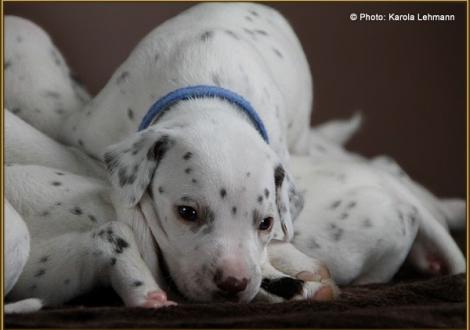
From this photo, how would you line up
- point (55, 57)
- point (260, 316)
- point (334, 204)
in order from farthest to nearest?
point (55, 57) → point (334, 204) → point (260, 316)

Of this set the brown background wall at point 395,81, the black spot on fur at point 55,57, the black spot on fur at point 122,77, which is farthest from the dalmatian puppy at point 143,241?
→ the brown background wall at point 395,81

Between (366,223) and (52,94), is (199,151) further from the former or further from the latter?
(52,94)

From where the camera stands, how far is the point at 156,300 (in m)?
2.13

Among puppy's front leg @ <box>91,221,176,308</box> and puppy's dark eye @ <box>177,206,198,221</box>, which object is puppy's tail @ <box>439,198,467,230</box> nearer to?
puppy's dark eye @ <box>177,206,198,221</box>

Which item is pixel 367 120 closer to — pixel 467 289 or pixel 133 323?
pixel 467 289

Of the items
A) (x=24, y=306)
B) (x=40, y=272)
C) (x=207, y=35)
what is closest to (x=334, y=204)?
(x=207, y=35)

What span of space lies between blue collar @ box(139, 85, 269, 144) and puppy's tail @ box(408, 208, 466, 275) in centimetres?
74

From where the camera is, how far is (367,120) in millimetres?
4184

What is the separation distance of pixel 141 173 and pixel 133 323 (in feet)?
1.72

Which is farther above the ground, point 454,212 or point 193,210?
point 193,210

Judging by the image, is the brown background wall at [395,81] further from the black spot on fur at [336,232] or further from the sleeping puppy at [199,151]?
the black spot on fur at [336,232]

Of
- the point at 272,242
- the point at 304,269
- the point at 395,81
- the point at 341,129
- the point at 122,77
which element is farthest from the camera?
the point at 395,81

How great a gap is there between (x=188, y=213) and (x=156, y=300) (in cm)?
26

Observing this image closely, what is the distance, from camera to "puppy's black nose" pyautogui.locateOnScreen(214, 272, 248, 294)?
2133 millimetres
